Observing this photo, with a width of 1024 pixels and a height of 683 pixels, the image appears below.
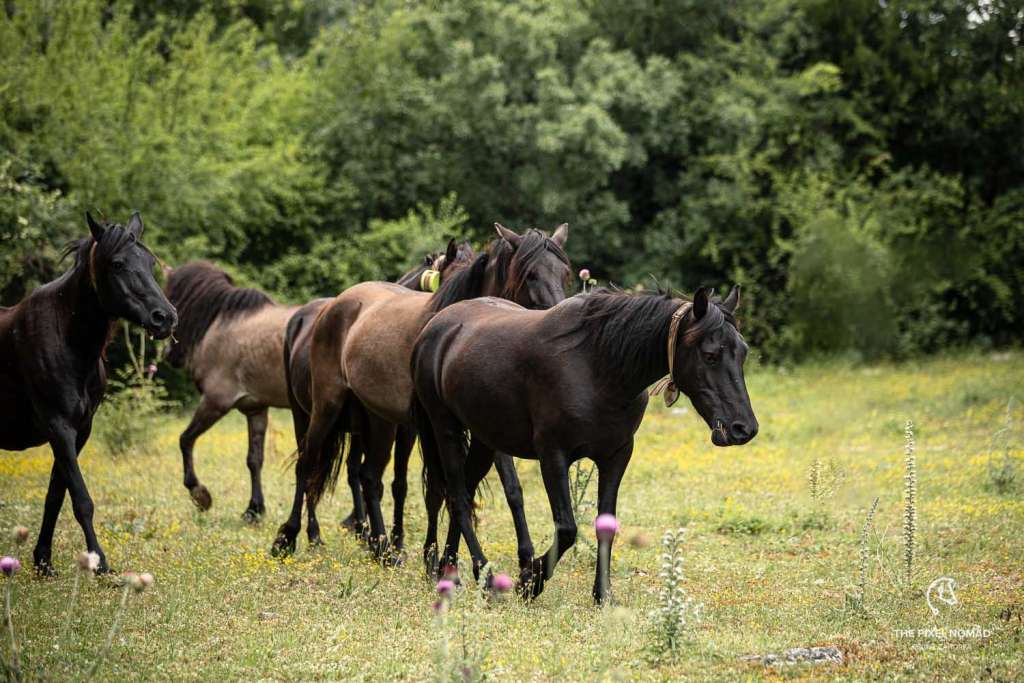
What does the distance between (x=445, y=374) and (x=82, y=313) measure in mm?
2442

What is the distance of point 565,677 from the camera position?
15.9ft

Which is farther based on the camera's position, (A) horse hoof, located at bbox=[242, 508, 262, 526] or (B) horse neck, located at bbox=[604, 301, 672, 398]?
(A) horse hoof, located at bbox=[242, 508, 262, 526]

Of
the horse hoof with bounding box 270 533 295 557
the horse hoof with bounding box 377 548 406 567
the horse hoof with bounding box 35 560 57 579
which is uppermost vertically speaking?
the horse hoof with bounding box 377 548 406 567

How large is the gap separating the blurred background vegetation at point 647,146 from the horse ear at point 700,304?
552 inches

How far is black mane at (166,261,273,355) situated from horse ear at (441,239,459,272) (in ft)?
10.7

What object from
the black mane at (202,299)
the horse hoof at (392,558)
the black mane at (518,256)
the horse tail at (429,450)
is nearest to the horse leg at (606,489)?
the horse tail at (429,450)

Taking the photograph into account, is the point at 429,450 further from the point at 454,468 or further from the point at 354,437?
the point at 354,437

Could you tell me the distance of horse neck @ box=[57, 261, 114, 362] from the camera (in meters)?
7.05

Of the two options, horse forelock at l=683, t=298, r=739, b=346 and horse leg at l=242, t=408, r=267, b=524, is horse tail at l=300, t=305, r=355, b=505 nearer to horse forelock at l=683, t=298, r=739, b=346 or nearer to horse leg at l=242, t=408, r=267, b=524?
horse leg at l=242, t=408, r=267, b=524

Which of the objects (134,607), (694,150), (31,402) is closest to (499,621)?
(134,607)

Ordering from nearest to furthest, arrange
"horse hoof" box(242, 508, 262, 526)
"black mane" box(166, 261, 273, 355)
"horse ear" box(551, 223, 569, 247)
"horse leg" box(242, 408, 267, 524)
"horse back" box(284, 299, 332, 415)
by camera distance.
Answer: "horse ear" box(551, 223, 569, 247) < "horse back" box(284, 299, 332, 415) < "horse hoof" box(242, 508, 262, 526) < "horse leg" box(242, 408, 267, 524) < "black mane" box(166, 261, 273, 355)

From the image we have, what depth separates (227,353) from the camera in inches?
411

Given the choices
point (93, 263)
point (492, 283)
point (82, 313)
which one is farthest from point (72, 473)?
point (492, 283)

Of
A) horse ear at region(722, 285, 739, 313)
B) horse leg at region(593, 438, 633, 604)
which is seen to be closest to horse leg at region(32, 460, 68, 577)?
horse leg at region(593, 438, 633, 604)
